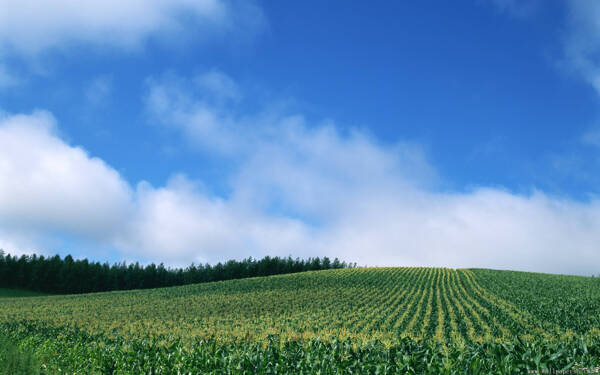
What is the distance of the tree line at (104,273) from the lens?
3455 inches

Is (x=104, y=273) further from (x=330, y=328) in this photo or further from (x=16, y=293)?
(x=330, y=328)

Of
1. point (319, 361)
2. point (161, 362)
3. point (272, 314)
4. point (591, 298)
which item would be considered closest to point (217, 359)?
point (161, 362)

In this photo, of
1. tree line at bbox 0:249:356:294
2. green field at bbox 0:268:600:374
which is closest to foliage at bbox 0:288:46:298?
tree line at bbox 0:249:356:294

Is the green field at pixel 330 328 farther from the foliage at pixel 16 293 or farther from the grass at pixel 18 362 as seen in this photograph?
the foliage at pixel 16 293

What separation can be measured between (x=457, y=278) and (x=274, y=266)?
61535mm

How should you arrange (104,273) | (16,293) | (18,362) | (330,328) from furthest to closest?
(104,273) < (16,293) < (330,328) < (18,362)

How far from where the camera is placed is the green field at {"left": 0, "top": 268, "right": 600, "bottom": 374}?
1003 centimetres

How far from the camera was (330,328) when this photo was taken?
2911 centimetres

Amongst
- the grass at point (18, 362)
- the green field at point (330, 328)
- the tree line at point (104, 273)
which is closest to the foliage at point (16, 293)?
the tree line at point (104, 273)

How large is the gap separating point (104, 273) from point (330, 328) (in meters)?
85.8

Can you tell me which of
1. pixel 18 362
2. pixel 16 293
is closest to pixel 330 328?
pixel 18 362

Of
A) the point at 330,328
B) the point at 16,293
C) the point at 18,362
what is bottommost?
the point at 16,293

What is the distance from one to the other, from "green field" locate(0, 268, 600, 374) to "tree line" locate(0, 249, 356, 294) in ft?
127

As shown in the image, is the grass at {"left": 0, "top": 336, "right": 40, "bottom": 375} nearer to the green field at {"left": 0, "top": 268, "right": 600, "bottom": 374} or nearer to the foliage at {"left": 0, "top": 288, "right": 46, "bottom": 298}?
the green field at {"left": 0, "top": 268, "right": 600, "bottom": 374}
